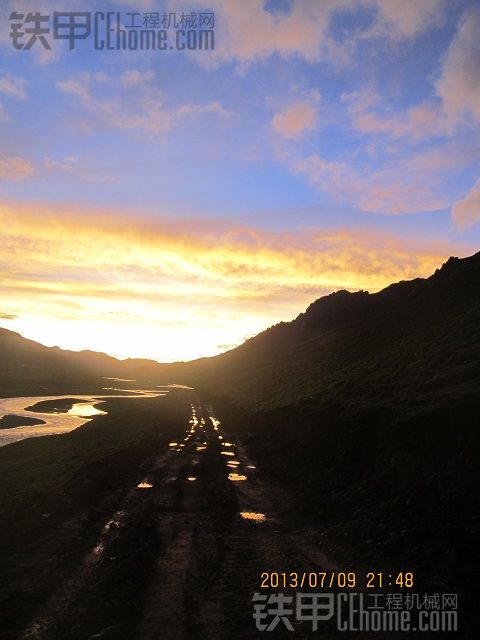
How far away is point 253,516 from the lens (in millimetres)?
16328

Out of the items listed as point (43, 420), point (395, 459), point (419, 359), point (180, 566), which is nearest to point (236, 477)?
point (395, 459)

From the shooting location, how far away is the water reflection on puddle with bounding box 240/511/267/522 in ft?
52.6

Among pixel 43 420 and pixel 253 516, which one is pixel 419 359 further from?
pixel 43 420

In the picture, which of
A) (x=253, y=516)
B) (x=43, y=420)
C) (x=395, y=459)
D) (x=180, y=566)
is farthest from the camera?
(x=43, y=420)

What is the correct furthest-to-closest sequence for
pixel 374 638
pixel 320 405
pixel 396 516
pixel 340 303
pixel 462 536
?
1. pixel 340 303
2. pixel 320 405
3. pixel 396 516
4. pixel 462 536
5. pixel 374 638

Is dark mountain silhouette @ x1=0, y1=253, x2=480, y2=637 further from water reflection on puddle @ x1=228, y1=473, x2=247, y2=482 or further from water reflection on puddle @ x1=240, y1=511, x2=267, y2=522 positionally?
water reflection on puddle @ x1=228, y1=473, x2=247, y2=482

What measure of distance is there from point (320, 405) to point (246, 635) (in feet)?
71.6

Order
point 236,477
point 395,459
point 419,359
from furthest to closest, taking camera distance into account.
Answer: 1. point 419,359
2. point 236,477
3. point 395,459

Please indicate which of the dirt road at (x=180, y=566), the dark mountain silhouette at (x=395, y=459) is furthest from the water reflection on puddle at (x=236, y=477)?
the dark mountain silhouette at (x=395, y=459)

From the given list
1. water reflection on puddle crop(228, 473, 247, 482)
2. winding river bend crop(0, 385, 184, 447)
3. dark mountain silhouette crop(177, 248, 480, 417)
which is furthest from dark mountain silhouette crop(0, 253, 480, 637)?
winding river bend crop(0, 385, 184, 447)

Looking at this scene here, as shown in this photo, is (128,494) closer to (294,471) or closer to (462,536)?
(294,471)

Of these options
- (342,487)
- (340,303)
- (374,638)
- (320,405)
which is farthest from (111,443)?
Result: (340,303)

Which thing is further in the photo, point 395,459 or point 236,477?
point 236,477

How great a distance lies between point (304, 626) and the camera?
29.9 ft
